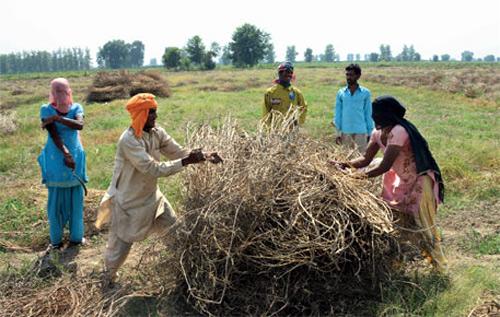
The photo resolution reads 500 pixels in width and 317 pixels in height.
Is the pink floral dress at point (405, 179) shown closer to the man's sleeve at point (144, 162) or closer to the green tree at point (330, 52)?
the man's sleeve at point (144, 162)

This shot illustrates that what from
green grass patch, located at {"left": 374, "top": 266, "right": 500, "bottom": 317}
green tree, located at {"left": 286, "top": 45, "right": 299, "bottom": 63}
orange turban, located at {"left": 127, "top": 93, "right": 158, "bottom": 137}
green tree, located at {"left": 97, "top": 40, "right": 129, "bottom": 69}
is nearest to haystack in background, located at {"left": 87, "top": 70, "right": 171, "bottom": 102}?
orange turban, located at {"left": 127, "top": 93, "right": 158, "bottom": 137}

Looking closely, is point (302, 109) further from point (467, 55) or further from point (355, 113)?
point (467, 55)

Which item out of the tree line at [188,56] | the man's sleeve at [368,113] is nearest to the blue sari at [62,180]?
the man's sleeve at [368,113]

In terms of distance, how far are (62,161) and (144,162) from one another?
1456 mm

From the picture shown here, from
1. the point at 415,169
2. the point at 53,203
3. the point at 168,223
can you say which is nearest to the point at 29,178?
the point at 53,203

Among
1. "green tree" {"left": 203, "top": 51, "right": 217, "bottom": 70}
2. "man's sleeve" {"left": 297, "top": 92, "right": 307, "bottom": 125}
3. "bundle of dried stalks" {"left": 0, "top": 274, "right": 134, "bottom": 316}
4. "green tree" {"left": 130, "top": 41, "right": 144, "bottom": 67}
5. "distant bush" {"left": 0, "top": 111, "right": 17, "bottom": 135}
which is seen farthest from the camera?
"green tree" {"left": 130, "top": 41, "right": 144, "bottom": 67}

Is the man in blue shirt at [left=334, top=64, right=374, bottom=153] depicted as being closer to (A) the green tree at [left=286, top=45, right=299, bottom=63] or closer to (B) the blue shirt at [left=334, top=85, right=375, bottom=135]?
(B) the blue shirt at [left=334, top=85, right=375, bottom=135]

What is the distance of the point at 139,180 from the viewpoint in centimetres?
367

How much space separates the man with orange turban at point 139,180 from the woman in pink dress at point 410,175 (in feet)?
4.41

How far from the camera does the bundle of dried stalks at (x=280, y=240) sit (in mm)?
3178

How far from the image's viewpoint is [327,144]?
3982 mm

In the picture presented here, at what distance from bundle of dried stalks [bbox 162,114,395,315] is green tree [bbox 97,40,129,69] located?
11295cm

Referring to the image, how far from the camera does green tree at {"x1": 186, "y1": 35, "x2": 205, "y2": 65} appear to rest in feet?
234

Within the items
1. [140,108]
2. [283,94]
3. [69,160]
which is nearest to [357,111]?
→ [283,94]
